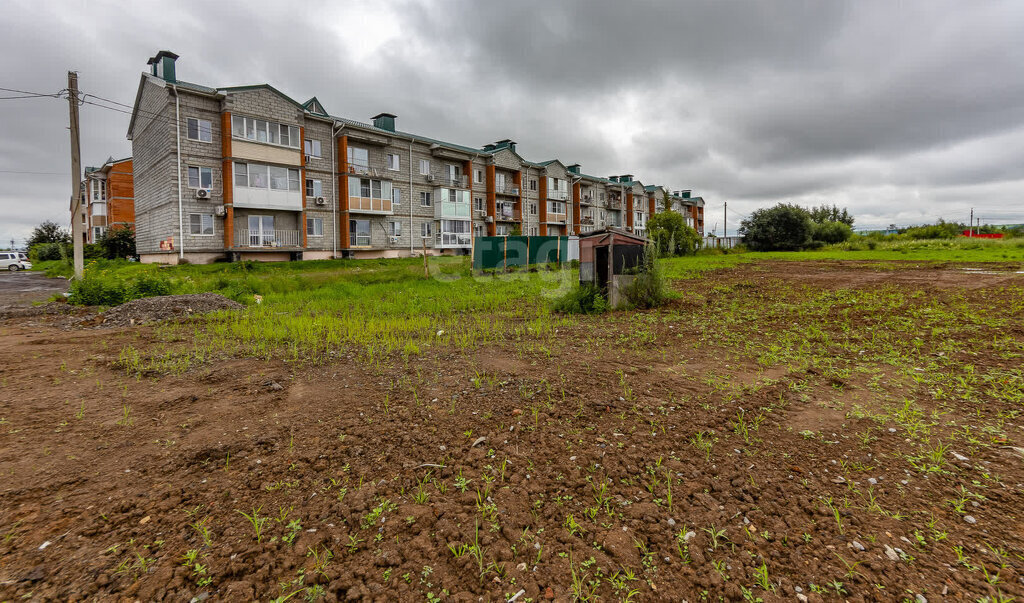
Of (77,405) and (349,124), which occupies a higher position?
(349,124)

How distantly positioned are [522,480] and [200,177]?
2913 cm

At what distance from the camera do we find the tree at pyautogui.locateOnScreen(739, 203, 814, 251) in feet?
151

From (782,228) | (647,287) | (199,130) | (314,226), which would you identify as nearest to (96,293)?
(647,287)

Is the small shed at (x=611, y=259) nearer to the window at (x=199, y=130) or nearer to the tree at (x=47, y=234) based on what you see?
the window at (x=199, y=130)

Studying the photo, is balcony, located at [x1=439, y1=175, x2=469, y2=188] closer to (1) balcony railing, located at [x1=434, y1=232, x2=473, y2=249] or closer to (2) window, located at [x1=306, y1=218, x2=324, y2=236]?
(1) balcony railing, located at [x1=434, y1=232, x2=473, y2=249]

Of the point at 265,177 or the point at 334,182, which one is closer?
the point at 265,177

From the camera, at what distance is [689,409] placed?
379cm

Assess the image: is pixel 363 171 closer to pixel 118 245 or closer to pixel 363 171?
pixel 363 171

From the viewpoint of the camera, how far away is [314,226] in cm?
2894

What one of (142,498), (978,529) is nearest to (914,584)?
(978,529)

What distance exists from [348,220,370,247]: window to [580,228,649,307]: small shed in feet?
79.6

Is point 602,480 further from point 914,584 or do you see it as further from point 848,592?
point 914,584

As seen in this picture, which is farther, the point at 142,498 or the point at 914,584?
the point at 142,498

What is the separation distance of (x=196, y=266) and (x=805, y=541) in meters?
28.0
